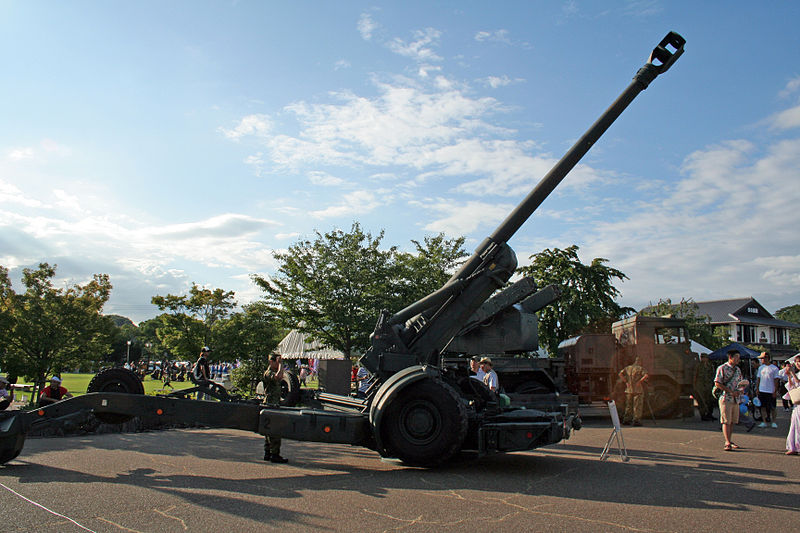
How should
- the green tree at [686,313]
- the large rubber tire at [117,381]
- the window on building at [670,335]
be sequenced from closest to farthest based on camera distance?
1. the large rubber tire at [117,381]
2. the window on building at [670,335]
3. the green tree at [686,313]

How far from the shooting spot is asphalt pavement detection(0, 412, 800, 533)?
4.95 m

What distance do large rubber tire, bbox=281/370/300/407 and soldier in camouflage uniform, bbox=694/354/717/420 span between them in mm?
10959

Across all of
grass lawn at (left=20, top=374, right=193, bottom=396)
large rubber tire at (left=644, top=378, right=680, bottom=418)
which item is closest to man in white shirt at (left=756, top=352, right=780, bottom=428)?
large rubber tire at (left=644, top=378, right=680, bottom=418)

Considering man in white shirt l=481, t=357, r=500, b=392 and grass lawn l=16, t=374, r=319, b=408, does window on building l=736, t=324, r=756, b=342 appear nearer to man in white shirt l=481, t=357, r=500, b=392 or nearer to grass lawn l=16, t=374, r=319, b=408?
grass lawn l=16, t=374, r=319, b=408

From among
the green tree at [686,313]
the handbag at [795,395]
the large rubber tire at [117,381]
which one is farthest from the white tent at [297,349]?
the handbag at [795,395]

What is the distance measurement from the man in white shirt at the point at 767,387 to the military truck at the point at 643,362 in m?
1.71

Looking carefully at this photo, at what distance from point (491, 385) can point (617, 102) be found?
5.17 m

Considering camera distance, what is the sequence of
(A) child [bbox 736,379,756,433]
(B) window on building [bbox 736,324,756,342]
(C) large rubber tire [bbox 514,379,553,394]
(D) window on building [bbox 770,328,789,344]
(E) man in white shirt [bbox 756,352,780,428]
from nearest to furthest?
(E) man in white shirt [bbox 756,352,780,428] → (A) child [bbox 736,379,756,433] → (C) large rubber tire [bbox 514,379,553,394] → (B) window on building [bbox 736,324,756,342] → (D) window on building [bbox 770,328,789,344]

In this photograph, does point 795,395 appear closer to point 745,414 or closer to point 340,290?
point 745,414

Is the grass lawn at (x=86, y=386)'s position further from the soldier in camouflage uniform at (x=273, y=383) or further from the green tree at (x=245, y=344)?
the soldier in camouflage uniform at (x=273, y=383)

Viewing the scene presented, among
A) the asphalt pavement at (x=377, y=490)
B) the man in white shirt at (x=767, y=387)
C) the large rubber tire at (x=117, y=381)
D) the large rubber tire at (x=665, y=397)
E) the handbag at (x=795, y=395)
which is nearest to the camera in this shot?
the asphalt pavement at (x=377, y=490)

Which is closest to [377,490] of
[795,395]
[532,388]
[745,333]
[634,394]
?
[795,395]

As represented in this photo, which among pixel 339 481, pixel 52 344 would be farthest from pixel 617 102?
pixel 52 344

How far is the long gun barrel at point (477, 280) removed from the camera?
8609mm
